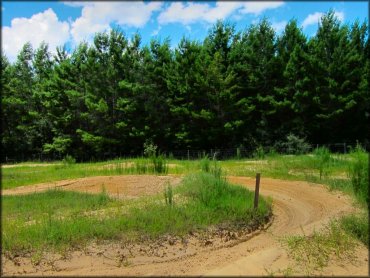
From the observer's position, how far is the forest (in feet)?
113

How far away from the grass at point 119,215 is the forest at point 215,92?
2191 centimetres

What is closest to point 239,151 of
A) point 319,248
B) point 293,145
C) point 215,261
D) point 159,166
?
point 293,145

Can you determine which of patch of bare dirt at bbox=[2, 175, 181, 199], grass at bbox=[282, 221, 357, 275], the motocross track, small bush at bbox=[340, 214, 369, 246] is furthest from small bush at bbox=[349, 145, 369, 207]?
patch of bare dirt at bbox=[2, 175, 181, 199]

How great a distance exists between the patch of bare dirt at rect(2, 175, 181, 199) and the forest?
16.7m

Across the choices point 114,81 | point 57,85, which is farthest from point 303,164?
point 57,85

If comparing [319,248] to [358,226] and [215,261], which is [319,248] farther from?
[215,261]

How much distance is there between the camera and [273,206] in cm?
1355

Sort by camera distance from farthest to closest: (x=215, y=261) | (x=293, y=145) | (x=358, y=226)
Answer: (x=293, y=145) < (x=358, y=226) < (x=215, y=261)

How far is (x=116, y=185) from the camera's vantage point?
17000 millimetres

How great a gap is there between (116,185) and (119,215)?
23.1 feet

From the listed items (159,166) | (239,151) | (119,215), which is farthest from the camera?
(239,151)

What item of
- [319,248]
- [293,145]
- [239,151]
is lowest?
[319,248]

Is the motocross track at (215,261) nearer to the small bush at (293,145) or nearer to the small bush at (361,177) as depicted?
the small bush at (361,177)

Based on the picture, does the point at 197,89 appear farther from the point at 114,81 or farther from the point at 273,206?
the point at 273,206
